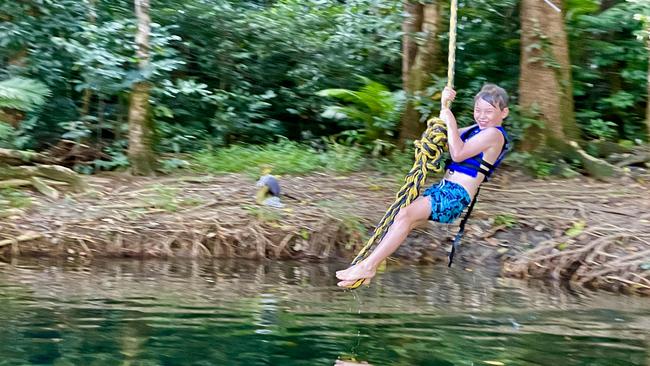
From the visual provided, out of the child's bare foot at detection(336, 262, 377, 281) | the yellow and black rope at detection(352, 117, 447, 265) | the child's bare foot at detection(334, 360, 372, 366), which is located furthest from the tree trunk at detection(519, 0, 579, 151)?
the child's bare foot at detection(334, 360, 372, 366)

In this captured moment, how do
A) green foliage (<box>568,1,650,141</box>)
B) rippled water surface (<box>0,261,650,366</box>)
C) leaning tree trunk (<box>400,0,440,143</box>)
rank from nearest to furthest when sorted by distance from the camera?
1. rippled water surface (<box>0,261,650,366</box>)
2. leaning tree trunk (<box>400,0,440,143</box>)
3. green foliage (<box>568,1,650,141</box>)

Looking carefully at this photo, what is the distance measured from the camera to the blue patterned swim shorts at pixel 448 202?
6.72m

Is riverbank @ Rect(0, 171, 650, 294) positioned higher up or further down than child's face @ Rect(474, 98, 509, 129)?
further down

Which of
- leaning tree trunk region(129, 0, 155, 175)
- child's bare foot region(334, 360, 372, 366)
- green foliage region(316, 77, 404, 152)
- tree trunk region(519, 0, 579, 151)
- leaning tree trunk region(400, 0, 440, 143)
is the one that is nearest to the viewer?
child's bare foot region(334, 360, 372, 366)

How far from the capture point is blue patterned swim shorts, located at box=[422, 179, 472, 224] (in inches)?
265

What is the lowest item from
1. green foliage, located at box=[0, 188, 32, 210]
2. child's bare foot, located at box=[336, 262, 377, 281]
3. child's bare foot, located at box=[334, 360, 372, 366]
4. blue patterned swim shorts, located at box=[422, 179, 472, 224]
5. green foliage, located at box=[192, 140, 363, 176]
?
child's bare foot, located at box=[334, 360, 372, 366]

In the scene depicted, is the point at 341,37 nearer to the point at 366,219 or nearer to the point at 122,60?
the point at 122,60

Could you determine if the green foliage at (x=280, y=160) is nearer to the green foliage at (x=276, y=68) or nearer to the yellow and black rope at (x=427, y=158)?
the green foliage at (x=276, y=68)

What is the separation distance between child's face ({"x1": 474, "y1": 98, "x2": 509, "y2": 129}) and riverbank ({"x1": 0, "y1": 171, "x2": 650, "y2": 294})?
3.03 meters

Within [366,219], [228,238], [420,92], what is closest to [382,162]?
[420,92]

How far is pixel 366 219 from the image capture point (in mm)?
10273

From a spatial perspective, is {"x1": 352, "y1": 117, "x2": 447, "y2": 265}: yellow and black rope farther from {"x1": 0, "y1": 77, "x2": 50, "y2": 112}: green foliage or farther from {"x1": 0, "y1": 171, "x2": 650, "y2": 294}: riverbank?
{"x1": 0, "y1": 77, "x2": 50, "y2": 112}: green foliage

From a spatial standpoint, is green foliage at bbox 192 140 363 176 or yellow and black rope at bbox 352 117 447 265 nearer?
yellow and black rope at bbox 352 117 447 265

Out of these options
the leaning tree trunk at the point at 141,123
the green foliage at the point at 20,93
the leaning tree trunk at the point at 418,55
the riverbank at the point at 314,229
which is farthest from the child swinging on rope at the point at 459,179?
the leaning tree trunk at the point at 141,123
